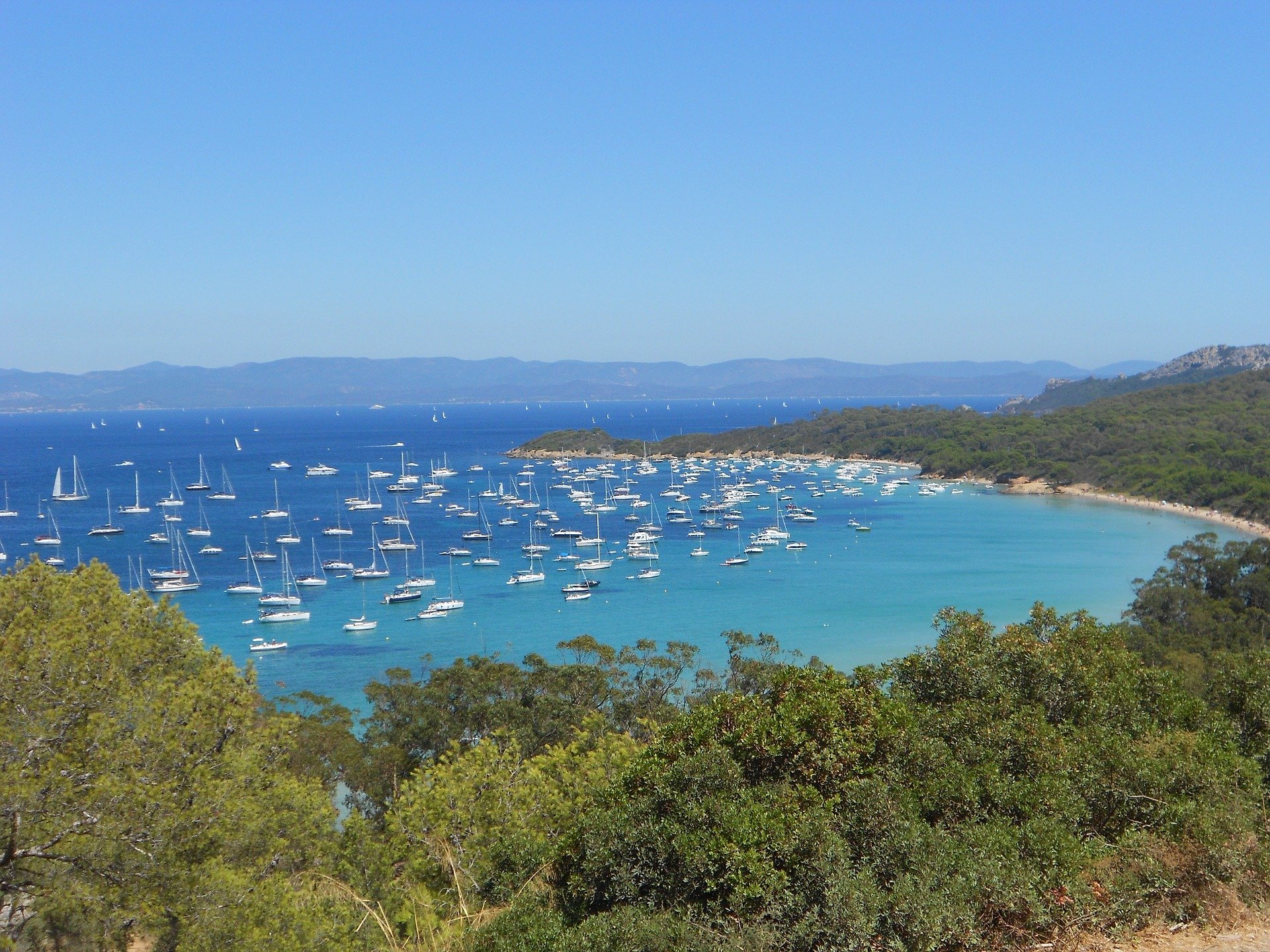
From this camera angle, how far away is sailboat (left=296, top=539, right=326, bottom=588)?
47125mm

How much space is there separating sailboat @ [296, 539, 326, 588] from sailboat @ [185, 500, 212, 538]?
1128 cm

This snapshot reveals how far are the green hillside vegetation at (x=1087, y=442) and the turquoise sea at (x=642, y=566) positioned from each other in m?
5.59

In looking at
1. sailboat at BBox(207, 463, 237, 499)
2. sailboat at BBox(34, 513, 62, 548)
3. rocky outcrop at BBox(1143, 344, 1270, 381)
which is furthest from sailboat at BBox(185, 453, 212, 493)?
rocky outcrop at BBox(1143, 344, 1270, 381)

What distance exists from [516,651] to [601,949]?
3007 centimetres

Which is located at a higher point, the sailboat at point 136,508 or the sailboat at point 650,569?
the sailboat at point 136,508

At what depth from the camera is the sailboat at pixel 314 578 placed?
47.1m

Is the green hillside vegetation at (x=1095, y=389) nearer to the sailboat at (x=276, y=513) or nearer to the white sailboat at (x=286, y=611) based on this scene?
the sailboat at (x=276, y=513)

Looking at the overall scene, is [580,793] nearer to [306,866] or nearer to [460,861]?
[460,861]

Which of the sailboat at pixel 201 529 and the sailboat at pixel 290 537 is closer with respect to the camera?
the sailboat at pixel 290 537

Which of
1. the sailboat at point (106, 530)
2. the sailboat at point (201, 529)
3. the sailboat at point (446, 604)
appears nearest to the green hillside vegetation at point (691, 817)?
the sailboat at point (446, 604)

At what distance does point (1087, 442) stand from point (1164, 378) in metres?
113

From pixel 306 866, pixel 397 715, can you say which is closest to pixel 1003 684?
pixel 306 866

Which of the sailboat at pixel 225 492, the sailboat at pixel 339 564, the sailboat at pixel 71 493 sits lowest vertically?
the sailboat at pixel 339 564

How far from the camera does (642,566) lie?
5253 centimetres
